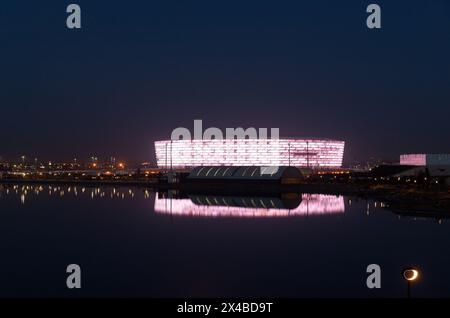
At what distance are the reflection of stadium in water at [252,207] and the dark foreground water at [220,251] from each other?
0.77 ft

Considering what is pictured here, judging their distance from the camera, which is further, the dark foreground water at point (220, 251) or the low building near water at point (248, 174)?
the low building near water at point (248, 174)

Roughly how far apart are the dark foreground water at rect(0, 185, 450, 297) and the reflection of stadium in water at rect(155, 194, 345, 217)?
0.77 feet

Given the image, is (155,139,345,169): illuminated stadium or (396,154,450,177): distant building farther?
(155,139,345,169): illuminated stadium

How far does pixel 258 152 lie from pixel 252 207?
68.9 meters

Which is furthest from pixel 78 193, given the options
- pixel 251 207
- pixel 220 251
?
pixel 220 251

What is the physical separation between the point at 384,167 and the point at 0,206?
49693mm

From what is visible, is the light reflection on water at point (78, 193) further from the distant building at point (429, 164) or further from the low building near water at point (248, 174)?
the distant building at point (429, 164)

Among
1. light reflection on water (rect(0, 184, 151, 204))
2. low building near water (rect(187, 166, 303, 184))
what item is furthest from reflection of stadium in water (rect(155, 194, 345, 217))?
low building near water (rect(187, 166, 303, 184))

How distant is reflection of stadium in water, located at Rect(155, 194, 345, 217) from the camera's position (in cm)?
3114

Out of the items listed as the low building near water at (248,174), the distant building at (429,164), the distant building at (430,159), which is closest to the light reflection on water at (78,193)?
the low building near water at (248,174)

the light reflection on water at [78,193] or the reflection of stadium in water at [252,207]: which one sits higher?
the light reflection on water at [78,193]

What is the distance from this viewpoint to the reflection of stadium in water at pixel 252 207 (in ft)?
102

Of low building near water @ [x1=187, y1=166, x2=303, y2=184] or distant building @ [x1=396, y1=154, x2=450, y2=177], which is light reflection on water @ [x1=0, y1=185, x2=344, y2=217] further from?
distant building @ [x1=396, y1=154, x2=450, y2=177]
